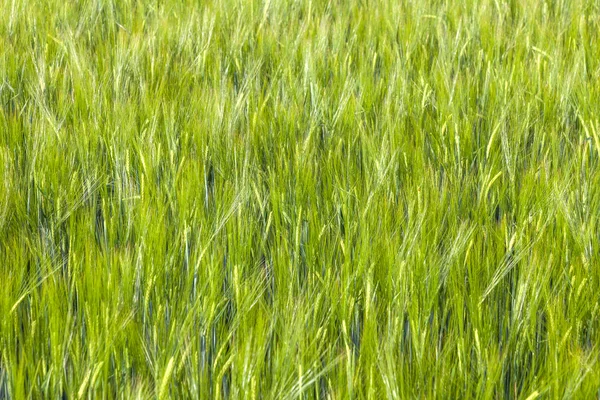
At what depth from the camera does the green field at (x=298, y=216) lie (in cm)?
94

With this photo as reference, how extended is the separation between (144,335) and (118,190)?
35 cm

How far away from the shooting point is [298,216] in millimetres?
1216

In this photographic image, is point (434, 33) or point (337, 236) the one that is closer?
point (337, 236)

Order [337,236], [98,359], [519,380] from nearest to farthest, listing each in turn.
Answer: [98,359] < [519,380] < [337,236]

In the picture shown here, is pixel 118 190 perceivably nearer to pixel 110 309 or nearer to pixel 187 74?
pixel 110 309

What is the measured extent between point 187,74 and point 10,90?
362 mm

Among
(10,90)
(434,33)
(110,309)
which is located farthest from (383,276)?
(434,33)

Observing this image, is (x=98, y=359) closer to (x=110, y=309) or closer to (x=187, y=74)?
(x=110, y=309)

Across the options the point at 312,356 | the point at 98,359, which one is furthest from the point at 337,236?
the point at 98,359

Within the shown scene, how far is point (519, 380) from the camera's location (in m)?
1.02

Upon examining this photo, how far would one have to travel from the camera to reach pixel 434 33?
229 centimetres

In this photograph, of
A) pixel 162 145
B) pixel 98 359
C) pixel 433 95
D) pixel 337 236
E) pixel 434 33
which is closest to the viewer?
pixel 98 359

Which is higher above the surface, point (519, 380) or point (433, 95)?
point (433, 95)

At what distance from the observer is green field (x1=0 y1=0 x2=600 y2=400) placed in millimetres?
942
